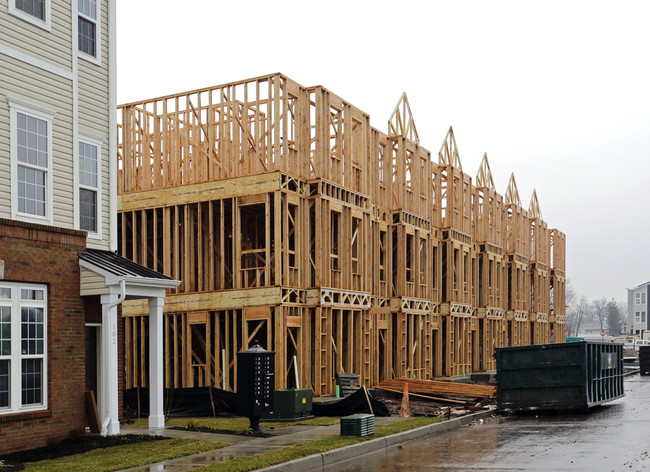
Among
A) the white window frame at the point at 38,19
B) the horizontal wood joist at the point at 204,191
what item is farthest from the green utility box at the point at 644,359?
the white window frame at the point at 38,19

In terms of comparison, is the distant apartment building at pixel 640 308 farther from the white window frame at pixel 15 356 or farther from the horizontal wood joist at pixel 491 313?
the white window frame at pixel 15 356

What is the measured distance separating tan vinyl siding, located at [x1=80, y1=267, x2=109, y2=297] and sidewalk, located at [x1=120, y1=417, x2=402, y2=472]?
3.15 meters

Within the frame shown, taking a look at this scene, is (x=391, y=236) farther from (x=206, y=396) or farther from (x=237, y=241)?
(x=206, y=396)

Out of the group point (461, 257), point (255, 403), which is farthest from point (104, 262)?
point (461, 257)

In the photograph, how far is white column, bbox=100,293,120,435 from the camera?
637 inches

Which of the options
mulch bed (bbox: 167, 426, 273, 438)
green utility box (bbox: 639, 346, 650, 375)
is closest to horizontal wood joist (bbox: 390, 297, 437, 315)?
mulch bed (bbox: 167, 426, 273, 438)

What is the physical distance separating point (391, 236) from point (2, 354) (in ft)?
69.7

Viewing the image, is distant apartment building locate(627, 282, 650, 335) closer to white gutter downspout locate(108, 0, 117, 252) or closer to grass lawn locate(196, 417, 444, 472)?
grass lawn locate(196, 417, 444, 472)

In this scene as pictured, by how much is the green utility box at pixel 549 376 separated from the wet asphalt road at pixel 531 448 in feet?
3.53

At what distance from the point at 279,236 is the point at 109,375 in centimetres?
983

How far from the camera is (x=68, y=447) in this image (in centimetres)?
1505

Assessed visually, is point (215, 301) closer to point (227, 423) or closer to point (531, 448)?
point (227, 423)

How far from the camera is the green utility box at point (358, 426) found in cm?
1658

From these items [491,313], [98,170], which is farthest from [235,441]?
[491,313]
